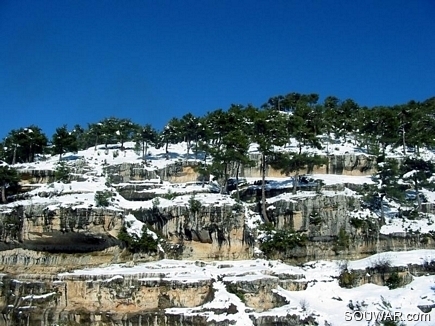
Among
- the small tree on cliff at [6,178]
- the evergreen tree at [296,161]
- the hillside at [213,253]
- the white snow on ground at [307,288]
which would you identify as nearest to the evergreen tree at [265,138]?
the evergreen tree at [296,161]

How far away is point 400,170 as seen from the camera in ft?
125

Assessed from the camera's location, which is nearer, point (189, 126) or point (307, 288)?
point (307, 288)

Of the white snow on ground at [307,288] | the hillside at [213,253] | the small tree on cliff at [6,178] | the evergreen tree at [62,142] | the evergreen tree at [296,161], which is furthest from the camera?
the evergreen tree at [62,142]

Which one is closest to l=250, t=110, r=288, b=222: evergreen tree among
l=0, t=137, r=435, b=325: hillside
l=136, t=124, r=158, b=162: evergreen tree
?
l=0, t=137, r=435, b=325: hillside

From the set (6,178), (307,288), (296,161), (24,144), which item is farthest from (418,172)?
(24,144)

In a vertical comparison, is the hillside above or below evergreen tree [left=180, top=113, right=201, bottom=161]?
below

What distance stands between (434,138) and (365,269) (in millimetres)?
25347

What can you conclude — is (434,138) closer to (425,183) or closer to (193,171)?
(425,183)

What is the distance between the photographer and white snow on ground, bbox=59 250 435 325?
83.7ft

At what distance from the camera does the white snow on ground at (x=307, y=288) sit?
2550cm

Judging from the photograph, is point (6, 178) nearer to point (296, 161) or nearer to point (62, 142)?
point (62, 142)

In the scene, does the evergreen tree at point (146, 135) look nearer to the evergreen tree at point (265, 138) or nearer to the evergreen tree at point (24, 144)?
the evergreen tree at point (24, 144)

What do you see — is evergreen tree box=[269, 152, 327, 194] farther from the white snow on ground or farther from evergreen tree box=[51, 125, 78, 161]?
evergreen tree box=[51, 125, 78, 161]

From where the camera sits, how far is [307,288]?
1133 inches
